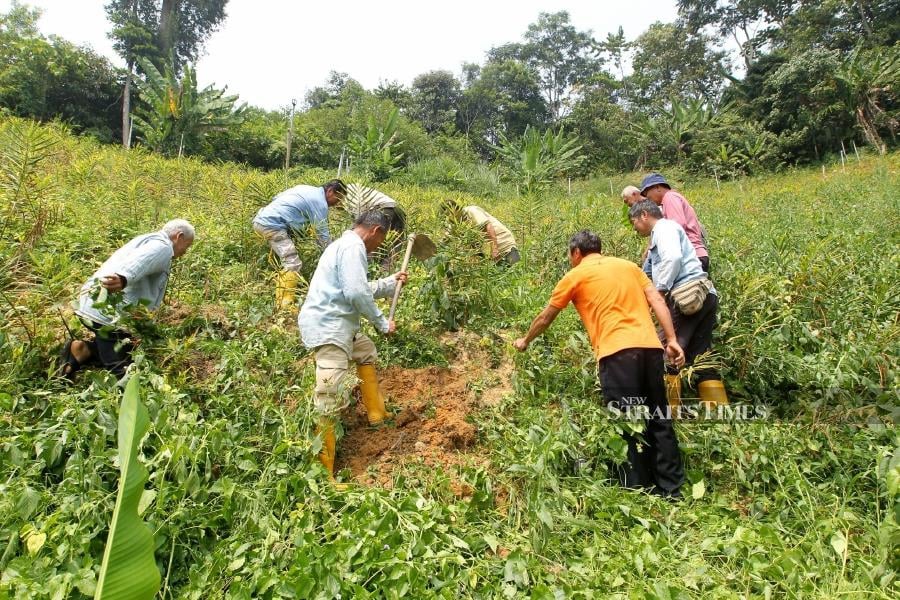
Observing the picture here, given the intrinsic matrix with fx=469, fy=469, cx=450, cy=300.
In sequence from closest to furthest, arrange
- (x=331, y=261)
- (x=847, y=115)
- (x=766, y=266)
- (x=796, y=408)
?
(x=331, y=261), (x=796, y=408), (x=766, y=266), (x=847, y=115)

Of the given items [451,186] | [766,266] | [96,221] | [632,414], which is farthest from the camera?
[451,186]

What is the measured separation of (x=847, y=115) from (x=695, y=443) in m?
20.6

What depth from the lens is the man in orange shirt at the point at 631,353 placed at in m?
2.68

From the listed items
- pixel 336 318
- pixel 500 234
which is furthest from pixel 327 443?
pixel 500 234

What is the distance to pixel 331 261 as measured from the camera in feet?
9.78

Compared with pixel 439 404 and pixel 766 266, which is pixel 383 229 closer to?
pixel 439 404

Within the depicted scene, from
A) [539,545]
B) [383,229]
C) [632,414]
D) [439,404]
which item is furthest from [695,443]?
[383,229]

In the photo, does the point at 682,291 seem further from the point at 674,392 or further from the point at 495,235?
the point at 495,235

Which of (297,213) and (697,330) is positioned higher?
(297,213)

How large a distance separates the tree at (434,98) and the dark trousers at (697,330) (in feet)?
90.2

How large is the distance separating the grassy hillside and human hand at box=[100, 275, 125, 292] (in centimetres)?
47

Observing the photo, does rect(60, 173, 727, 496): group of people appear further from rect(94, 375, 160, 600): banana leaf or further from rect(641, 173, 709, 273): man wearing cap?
rect(94, 375, 160, 600): banana leaf

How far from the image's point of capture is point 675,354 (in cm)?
297

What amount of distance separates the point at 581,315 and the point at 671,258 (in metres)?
0.78
